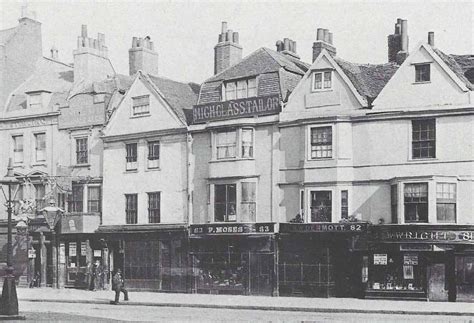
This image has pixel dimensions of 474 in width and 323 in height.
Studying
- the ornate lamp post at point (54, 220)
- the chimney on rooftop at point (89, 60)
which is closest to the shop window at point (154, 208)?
the ornate lamp post at point (54, 220)

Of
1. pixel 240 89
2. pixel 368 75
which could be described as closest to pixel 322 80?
pixel 368 75

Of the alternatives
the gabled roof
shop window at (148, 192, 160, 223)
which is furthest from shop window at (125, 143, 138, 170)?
the gabled roof

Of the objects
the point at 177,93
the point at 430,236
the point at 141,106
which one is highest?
the point at 177,93

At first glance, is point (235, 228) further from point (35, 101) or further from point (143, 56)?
point (35, 101)

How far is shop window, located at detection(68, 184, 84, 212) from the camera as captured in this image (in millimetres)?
43688

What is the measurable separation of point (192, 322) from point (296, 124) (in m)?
15.6

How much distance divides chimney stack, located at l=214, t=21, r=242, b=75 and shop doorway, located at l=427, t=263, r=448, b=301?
16.5 meters

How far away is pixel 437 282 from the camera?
107ft

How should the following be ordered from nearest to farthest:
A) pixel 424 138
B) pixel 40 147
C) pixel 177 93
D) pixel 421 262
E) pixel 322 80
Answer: pixel 421 262
pixel 424 138
pixel 322 80
pixel 177 93
pixel 40 147

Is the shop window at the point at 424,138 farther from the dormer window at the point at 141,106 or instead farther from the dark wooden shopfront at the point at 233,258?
the dormer window at the point at 141,106

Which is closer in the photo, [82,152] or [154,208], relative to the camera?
[154,208]

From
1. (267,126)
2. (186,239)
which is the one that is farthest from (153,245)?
(267,126)

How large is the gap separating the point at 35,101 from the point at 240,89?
15.4 metres

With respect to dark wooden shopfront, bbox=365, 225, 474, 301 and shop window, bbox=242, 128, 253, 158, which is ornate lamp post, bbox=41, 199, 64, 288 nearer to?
shop window, bbox=242, 128, 253, 158
